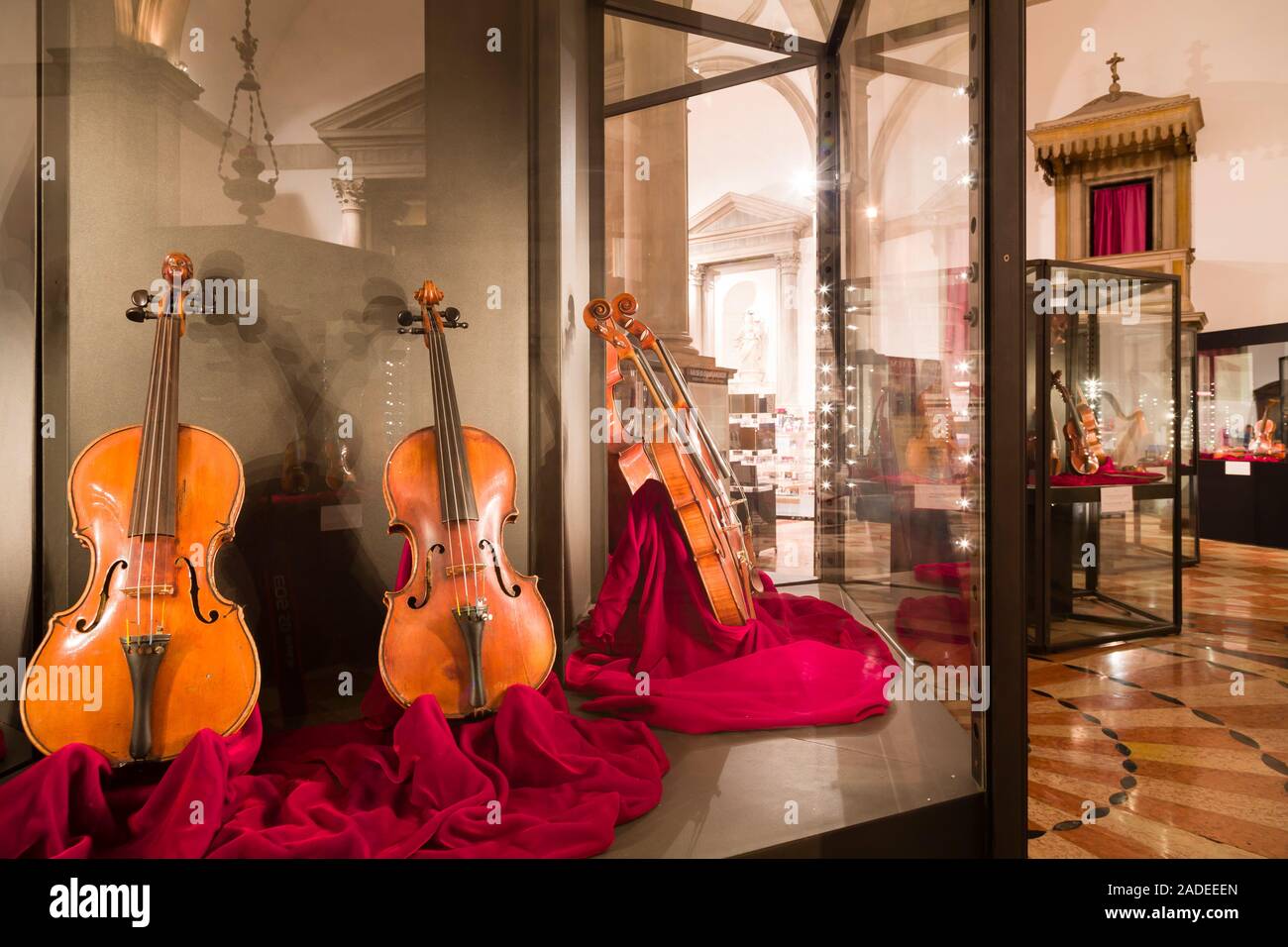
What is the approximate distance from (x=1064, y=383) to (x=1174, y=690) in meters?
1.47

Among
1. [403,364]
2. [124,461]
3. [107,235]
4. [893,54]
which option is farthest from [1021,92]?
[107,235]

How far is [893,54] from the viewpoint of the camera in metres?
1.98

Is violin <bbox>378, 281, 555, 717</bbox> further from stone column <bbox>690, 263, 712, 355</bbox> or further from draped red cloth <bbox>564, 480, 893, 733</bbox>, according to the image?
stone column <bbox>690, 263, 712, 355</bbox>

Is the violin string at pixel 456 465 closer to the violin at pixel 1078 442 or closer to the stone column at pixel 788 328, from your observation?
the stone column at pixel 788 328

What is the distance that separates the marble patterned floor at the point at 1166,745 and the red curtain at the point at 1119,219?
4.06 metres

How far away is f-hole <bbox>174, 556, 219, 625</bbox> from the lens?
1.35 meters

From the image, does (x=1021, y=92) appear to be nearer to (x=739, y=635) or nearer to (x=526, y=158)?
(x=526, y=158)

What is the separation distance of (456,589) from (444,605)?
0.14ft

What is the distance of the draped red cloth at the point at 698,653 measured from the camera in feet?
5.76

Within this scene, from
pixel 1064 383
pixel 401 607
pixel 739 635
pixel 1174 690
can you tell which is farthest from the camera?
pixel 1064 383

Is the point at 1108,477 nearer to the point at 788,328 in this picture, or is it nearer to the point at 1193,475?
the point at 1193,475

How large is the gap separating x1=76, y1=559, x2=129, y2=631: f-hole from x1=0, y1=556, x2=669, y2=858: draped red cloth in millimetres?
218

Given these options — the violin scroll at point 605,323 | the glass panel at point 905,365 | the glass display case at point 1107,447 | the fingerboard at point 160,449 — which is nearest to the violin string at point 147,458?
the fingerboard at point 160,449
